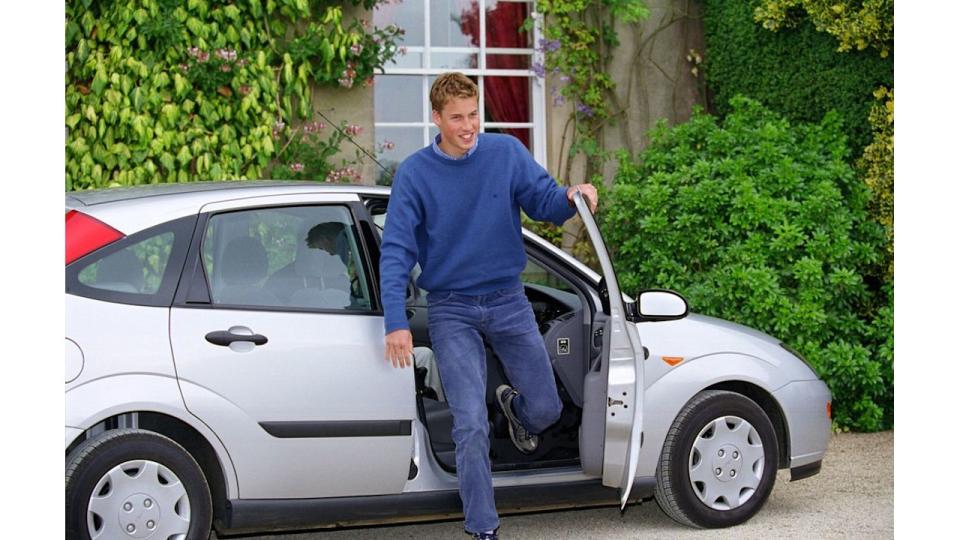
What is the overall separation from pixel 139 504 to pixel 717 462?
236 cm

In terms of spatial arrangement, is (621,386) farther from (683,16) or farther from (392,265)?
(683,16)

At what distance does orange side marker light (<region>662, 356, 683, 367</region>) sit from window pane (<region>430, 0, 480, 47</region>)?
516 centimetres

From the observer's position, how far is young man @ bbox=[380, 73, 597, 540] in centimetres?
477

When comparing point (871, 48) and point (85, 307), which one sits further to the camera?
point (871, 48)

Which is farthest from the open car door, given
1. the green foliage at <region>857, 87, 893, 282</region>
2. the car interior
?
the green foliage at <region>857, 87, 893, 282</region>

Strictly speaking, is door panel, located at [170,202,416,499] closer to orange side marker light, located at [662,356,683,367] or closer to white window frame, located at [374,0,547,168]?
orange side marker light, located at [662,356,683,367]

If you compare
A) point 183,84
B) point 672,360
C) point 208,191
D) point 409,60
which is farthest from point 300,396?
point 409,60

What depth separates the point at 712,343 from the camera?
5.53m

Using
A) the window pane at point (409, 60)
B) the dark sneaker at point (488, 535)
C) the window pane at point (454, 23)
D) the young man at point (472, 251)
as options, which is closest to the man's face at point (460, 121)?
the young man at point (472, 251)

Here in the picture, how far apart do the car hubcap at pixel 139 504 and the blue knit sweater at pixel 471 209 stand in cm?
119

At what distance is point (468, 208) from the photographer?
16.2 ft
